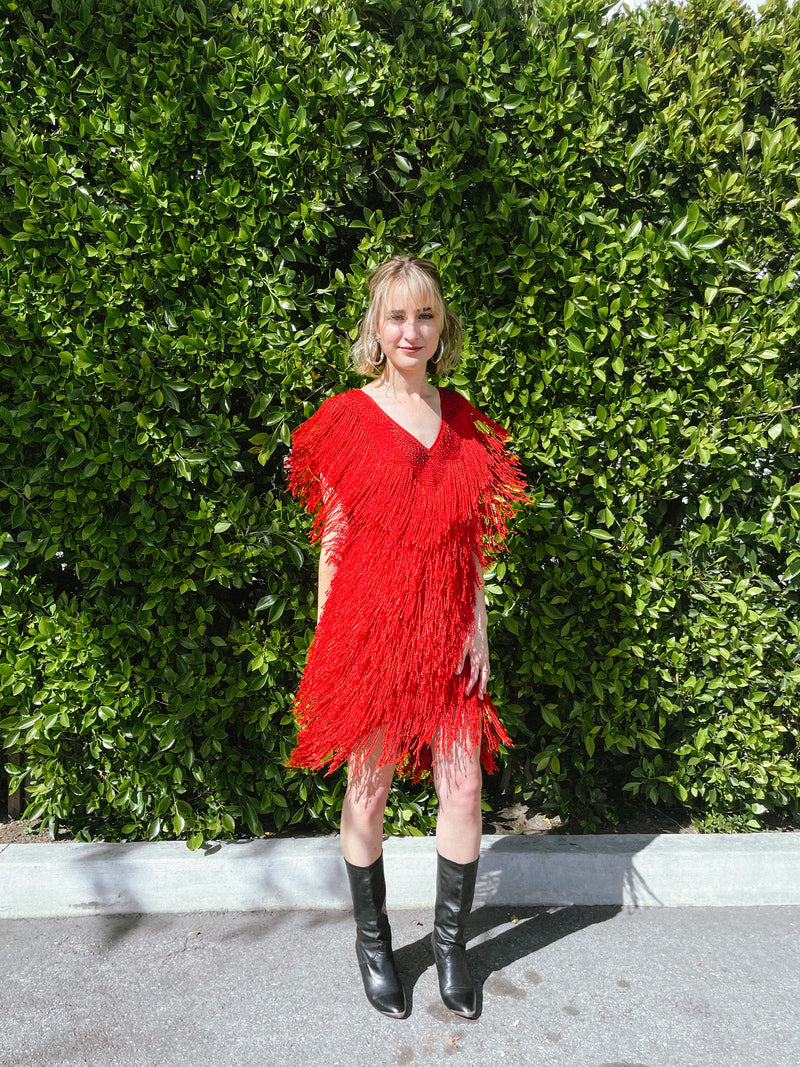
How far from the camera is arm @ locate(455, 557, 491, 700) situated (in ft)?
8.03

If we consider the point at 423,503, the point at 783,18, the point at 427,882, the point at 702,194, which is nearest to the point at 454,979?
the point at 427,882

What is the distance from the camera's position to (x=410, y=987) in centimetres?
252

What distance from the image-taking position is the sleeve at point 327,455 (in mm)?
2418

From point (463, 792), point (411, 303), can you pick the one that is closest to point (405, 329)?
point (411, 303)

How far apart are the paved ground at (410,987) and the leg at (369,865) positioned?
0.11 metres

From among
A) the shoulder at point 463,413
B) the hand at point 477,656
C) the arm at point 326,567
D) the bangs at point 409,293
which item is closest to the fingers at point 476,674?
the hand at point 477,656

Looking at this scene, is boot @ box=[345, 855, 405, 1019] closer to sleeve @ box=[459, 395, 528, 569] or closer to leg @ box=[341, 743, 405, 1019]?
leg @ box=[341, 743, 405, 1019]

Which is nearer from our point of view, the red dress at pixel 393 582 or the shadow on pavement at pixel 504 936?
the red dress at pixel 393 582

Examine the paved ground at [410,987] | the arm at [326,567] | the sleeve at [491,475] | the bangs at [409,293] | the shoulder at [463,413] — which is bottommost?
the paved ground at [410,987]

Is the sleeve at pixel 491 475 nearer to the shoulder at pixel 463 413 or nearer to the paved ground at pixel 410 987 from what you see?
the shoulder at pixel 463 413

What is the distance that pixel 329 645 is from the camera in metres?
2.44

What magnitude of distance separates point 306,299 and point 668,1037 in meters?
2.53

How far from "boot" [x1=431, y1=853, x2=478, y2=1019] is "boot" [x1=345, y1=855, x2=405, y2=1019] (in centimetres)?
14

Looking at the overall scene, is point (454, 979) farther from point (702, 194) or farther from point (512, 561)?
point (702, 194)
